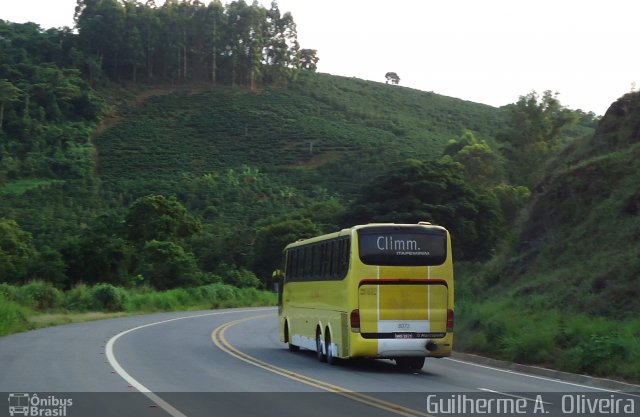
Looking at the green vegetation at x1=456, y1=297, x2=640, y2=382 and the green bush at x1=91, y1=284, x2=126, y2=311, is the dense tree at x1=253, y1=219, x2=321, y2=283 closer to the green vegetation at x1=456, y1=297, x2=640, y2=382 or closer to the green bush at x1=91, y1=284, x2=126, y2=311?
the green bush at x1=91, y1=284, x2=126, y2=311

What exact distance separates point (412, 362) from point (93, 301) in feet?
108

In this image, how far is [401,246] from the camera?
73.3ft

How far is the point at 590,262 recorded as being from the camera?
31047mm

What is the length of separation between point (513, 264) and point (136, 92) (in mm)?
113164

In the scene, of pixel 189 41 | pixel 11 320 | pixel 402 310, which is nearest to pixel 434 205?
pixel 11 320

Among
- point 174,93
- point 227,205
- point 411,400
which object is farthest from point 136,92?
point 411,400

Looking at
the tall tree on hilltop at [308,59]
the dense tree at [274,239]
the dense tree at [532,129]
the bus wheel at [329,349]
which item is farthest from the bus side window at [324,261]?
the tall tree on hilltop at [308,59]

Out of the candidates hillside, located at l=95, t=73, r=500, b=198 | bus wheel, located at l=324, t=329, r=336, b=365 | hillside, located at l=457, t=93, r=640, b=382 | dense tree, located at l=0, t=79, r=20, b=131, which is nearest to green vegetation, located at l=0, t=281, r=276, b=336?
bus wheel, located at l=324, t=329, r=336, b=365

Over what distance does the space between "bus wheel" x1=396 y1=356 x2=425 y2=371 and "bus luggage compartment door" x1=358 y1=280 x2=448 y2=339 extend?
122cm

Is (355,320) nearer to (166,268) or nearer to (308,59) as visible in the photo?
(166,268)

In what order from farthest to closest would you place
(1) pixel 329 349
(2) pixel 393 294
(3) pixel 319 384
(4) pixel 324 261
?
1. (4) pixel 324 261
2. (1) pixel 329 349
3. (2) pixel 393 294
4. (3) pixel 319 384

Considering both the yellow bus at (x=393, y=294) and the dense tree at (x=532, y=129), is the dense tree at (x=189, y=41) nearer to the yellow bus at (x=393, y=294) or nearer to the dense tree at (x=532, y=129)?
the dense tree at (x=532, y=129)

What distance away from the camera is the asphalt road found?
1445cm

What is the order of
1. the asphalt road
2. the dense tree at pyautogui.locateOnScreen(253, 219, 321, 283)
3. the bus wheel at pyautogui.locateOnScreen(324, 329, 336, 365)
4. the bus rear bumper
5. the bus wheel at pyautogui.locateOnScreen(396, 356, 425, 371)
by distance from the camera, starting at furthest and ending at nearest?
the dense tree at pyautogui.locateOnScreen(253, 219, 321, 283)
the bus wheel at pyautogui.locateOnScreen(324, 329, 336, 365)
the bus wheel at pyautogui.locateOnScreen(396, 356, 425, 371)
the bus rear bumper
the asphalt road
